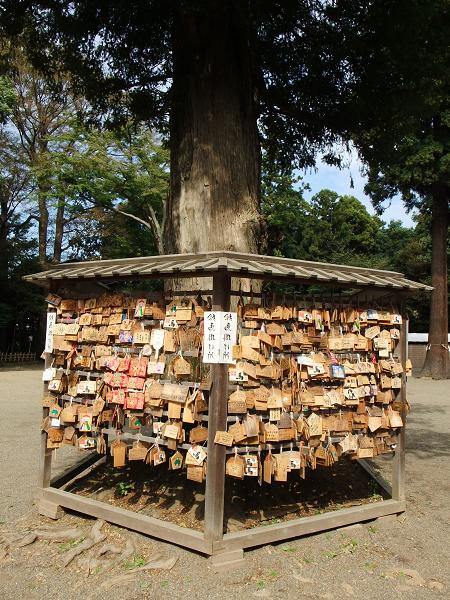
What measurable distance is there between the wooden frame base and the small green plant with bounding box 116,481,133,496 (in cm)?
48

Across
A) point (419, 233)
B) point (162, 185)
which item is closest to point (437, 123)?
point (162, 185)

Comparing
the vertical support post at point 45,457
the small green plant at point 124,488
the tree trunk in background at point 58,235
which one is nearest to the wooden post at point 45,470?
the vertical support post at point 45,457

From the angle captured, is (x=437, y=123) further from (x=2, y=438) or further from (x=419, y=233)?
(x=2, y=438)

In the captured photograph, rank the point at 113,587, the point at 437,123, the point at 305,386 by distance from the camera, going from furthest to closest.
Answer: the point at 437,123 → the point at 305,386 → the point at 113,587

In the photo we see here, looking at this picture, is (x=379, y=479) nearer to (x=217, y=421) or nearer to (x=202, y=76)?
(x=217, y=421)

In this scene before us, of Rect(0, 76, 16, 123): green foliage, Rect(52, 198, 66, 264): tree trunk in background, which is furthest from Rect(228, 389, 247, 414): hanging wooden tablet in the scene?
Rect(52, 198, 66, 264): tree trunk in background

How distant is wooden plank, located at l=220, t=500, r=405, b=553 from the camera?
12.5ft

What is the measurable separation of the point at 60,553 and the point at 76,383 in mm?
1434

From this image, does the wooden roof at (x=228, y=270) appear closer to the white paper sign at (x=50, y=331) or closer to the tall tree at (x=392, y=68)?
the white paper sign at (x=50, y=331)

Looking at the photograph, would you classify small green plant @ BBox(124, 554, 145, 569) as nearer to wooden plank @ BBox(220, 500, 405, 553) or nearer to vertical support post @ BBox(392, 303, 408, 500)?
wooden plank @ BBox(220, 500, 405, 553)

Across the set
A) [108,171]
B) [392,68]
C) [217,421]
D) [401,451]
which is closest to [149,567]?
[217,421]

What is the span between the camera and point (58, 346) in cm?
473

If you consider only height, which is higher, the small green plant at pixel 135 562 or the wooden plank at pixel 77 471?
the wooden plank at pixel 77 471

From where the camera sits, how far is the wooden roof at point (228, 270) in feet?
12.3
